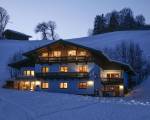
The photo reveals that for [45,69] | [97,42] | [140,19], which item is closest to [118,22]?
[140,19]

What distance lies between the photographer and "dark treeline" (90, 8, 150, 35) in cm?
13038

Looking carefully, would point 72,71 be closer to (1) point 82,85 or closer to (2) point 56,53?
(1) point 82,85

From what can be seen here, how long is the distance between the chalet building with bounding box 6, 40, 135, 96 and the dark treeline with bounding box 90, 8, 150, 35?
221 feet

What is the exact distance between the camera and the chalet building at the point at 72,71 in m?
55.4

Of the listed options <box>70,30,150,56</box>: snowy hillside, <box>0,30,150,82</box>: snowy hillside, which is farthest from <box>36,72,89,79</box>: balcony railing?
<box>70,30,150,56</box>: snowy hillside

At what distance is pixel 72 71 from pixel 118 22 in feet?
283

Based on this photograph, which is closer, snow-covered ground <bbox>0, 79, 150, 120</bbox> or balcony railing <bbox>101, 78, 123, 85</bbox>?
snow-covered ground <bbox>0, 79, 150, 120</bbox>

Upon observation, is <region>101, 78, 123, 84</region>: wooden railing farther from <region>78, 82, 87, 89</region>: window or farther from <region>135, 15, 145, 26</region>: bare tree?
<region>135, 15, 145, 26</region>: bare tree

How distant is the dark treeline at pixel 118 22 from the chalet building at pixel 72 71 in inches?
2654

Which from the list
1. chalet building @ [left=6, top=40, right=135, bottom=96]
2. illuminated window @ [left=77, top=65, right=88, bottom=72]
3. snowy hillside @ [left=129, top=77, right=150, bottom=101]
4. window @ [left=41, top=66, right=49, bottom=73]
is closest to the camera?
chalet building @ [left=6, top=40, right=135, bottom=96]

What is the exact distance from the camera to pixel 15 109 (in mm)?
25812

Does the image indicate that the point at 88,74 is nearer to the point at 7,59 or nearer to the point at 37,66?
the point at 37,66

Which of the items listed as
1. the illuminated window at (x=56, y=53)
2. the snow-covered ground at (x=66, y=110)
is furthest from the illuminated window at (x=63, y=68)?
the snow-covered ground at (x=66, y=110)

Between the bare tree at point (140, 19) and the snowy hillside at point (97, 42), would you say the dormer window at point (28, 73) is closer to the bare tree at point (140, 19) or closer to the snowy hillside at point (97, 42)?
the snowy hillside at point (97, 42)
